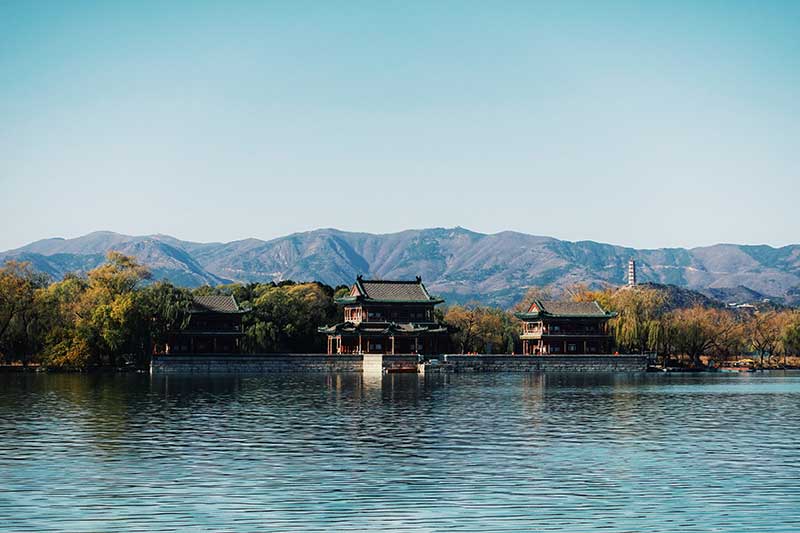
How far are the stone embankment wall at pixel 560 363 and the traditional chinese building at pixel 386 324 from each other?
600cm

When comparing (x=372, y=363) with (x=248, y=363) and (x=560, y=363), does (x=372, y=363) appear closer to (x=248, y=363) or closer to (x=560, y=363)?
(x=248, y=363)

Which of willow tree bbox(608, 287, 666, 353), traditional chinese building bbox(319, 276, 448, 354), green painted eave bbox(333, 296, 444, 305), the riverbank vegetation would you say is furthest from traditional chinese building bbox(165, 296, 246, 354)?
willow tree bbox(608, 287, 666, 353)

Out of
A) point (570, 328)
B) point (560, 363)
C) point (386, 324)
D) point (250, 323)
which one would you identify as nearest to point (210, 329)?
point (250, 323)

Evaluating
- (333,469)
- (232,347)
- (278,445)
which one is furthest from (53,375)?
(333,469)

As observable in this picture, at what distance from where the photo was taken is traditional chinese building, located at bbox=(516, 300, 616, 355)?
112 meters

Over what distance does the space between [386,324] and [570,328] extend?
20.5 meters

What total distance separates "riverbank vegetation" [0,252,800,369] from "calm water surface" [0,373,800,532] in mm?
→ 33378

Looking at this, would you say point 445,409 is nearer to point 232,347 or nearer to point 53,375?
point 53,375

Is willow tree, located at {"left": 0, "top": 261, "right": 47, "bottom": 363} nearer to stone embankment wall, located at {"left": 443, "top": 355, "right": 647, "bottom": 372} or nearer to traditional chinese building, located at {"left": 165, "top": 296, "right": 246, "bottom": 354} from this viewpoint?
traditional chinese building, located at {"left": 165, "top": 296, "right": 246, "bottom": 354}

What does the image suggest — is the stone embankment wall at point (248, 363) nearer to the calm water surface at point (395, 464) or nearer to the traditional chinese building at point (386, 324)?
the traditional chinese building at point (386, 324)

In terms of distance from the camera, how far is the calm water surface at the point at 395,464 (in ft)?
76.6

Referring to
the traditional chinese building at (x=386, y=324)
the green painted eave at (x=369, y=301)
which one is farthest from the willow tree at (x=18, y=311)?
the green painted eave at (x=369, y=301)

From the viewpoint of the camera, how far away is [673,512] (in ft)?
78.4

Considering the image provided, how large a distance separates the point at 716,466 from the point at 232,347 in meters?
76.4
